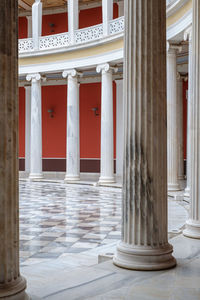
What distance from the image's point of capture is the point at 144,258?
6207mm

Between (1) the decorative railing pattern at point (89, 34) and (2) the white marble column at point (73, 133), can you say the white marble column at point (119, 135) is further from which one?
(1) the decorative railing pattern at point (89, 34)

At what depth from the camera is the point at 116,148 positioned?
29172 mm

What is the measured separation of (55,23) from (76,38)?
22.2 ft

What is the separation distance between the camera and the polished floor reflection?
31.3 ft

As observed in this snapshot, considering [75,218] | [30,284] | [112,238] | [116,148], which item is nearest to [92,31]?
[116,148]

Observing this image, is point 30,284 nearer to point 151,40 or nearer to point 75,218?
point 151,40

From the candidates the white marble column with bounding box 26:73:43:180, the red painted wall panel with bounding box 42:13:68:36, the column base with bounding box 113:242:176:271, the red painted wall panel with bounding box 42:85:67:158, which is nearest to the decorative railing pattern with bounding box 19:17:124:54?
the white marble column with bounding box 26:73:43:180

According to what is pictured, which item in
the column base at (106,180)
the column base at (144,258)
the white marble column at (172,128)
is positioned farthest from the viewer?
the column base at (106,180)

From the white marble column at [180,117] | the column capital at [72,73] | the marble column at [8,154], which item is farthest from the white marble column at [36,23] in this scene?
the marble column at [8,154]

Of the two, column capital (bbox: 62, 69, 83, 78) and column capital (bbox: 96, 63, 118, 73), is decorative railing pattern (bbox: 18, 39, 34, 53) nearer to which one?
column capital (bbox: 62, 69, 83, 78)

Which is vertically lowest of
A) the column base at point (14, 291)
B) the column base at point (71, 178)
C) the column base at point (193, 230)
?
the column base at point (71, 178)

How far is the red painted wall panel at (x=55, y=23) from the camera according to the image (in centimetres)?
3222

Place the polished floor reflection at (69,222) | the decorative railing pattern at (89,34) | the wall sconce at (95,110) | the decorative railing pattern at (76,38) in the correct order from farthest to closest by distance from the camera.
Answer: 1. the wall sconce at (95,110)
2. the decorative railing pattern at (89,34)
3. the decorative railing pattern at (76,38)
4. the polished floor reflection at (69,222)

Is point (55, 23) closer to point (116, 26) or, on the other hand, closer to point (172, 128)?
point (116, 26)
